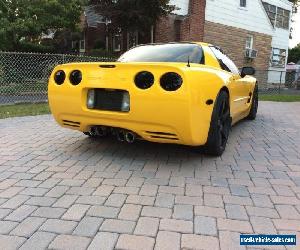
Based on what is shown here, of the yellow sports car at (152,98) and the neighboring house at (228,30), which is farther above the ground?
the neighboring house at (228,30)

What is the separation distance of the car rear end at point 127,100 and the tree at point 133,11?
12.0 meters

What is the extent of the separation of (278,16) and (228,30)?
263 inches

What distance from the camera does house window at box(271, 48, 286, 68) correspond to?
2606 centimetres

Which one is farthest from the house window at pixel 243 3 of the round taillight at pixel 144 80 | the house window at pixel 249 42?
the round taillight at pixel 144 80

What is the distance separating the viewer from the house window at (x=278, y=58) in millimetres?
26062

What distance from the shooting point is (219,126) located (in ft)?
13.7

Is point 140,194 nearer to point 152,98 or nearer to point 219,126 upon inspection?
point 152,98

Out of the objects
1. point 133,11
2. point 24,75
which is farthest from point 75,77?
point 133,11

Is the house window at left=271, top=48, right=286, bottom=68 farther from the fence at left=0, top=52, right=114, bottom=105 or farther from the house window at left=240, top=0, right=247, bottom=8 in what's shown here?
the fence at left=0, top=52, right=114, bottom=105

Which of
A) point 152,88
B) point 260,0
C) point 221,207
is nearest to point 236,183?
point 221,207

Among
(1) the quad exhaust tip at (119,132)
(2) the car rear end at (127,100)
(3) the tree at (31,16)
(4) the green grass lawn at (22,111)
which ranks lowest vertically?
(4) the green grass lawn at (22,111)

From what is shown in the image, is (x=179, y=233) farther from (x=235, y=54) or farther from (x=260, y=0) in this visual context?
(x=260, y=0)

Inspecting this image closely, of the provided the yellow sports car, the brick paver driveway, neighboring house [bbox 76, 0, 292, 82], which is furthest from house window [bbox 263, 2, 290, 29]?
the yellow sports car

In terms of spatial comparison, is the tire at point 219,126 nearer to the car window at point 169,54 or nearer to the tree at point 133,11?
the car window at point 169,54
